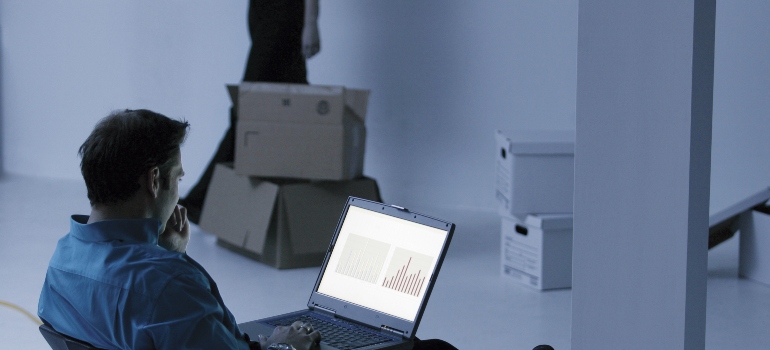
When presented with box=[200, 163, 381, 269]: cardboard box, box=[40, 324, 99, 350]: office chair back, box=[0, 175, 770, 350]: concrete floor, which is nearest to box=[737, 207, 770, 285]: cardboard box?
box=[0, 175, 770, 350]: concrete floor

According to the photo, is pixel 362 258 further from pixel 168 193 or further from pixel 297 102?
pixel 297 102

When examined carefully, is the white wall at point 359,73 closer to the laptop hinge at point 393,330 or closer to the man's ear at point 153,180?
the laptop hinge at point 393,330

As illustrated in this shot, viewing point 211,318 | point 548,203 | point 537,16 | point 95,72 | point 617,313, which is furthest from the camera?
point 95,72

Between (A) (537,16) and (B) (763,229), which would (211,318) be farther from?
(A) (537,16)

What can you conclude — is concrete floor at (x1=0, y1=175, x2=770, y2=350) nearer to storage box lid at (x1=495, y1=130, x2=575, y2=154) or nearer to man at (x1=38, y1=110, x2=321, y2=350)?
storage box lid at (x1=495, y1=130, x2=575, y2=154)

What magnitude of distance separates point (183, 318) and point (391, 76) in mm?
3735

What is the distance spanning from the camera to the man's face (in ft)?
4.55

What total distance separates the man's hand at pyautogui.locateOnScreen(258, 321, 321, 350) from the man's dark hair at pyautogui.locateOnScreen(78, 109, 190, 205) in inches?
13.1

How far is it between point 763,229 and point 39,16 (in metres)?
4.24

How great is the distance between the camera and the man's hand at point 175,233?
5.03ft

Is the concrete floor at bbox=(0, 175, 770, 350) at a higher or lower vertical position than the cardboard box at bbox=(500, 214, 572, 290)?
lower

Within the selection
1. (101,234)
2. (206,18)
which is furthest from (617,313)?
(206,18)

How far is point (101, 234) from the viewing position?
4.41ft

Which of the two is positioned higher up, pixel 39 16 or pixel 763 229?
pixel 39 16
